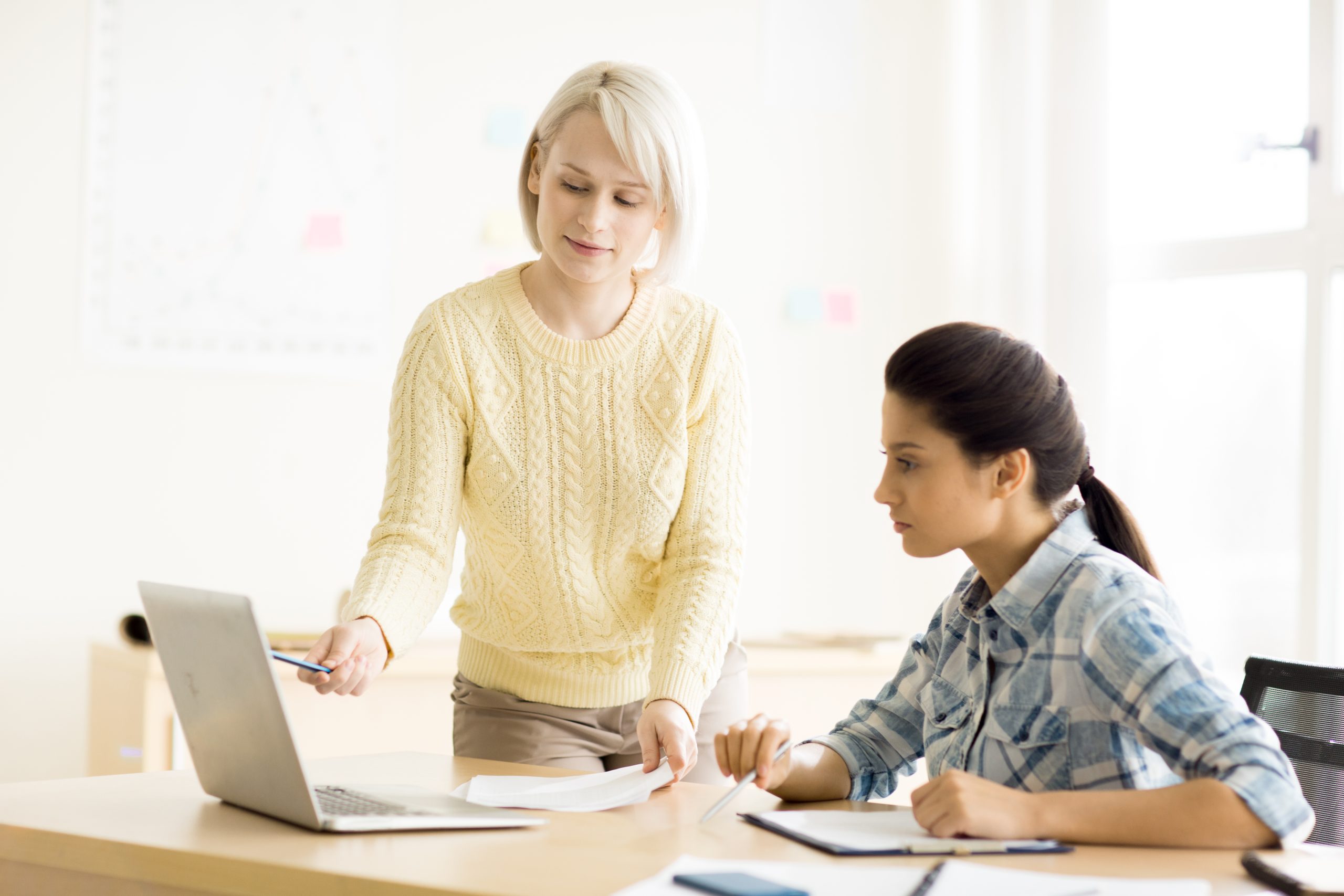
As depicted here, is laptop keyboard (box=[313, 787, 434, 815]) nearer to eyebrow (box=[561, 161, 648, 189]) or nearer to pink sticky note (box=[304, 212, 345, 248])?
eyebrow (box=[561, 161, 648, 189])

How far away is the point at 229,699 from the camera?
→ 112 centimetres

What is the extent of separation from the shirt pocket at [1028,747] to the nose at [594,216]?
66 cm

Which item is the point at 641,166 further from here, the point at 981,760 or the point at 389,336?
the point at 389,336

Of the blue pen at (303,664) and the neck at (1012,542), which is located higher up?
the neck at (1012,542)

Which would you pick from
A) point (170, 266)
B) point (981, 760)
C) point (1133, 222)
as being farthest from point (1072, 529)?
point (170, 266)

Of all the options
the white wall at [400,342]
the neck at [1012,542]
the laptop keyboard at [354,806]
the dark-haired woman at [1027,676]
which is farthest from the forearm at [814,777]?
the white wall at [400,342]

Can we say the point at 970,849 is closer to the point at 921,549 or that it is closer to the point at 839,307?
the point at 921,549

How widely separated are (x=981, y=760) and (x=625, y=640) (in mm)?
497

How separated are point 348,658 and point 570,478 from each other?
377 mm

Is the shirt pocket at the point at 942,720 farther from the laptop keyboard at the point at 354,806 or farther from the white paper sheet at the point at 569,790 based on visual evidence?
the laptop keyboard at the point at 354,806

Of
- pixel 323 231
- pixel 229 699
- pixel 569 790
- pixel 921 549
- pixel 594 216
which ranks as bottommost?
pixel 569 790

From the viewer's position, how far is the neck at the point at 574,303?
1587 mm

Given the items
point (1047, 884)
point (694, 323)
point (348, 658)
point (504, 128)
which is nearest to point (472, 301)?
point (694, 323)

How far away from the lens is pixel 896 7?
3141mm
